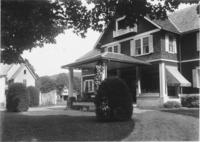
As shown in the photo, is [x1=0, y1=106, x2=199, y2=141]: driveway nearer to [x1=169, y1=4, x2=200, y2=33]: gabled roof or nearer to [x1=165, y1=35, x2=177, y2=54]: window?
Answer: [x1=165, y1=35, x2=177, y2=54]: window

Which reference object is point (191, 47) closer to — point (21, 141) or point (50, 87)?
point (21, 141)

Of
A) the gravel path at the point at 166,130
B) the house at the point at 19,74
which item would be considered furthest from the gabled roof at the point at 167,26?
the house at the point at 19,74

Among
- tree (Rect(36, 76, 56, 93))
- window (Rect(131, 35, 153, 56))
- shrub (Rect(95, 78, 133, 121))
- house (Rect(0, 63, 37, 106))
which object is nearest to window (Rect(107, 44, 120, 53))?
window (Rect(131, 35, 153, 56))

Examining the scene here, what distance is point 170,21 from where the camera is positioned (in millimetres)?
26672

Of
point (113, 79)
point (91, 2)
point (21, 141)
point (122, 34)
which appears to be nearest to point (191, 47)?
point (122, 34)

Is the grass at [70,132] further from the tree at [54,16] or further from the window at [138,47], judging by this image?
the window at [138,47]

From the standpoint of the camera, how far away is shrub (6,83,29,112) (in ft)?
73.4

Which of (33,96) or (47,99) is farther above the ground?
(33,96)

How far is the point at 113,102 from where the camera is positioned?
11.7 meters

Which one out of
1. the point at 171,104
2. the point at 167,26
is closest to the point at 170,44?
the point at 167,26

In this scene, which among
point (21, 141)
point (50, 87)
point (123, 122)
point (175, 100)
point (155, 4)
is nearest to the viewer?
point (21, 141)

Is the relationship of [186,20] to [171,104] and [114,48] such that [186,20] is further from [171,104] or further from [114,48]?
[171,104]

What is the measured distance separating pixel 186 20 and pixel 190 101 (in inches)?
309

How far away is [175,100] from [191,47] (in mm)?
4826
